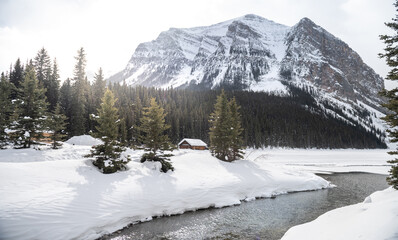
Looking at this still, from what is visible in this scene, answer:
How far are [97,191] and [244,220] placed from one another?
11953 mm

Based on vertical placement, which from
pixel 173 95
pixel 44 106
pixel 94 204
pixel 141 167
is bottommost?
pixel 94 204

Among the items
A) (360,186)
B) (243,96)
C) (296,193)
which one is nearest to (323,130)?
(243,96)

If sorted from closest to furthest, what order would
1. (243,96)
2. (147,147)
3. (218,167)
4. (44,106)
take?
(147,147), (44,106), (218,167), (243,96)

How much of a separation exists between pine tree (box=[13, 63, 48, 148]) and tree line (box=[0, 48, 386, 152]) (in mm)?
98

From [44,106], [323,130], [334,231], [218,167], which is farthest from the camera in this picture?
[323,130]

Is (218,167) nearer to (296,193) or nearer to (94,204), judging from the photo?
(296,193)

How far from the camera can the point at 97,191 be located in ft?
54.6

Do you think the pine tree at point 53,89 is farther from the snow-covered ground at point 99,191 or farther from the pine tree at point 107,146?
the pine tree at point 107,146

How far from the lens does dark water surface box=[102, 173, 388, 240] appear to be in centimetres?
1423

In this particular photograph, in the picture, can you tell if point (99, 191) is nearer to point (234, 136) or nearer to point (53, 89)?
point (234, 136)

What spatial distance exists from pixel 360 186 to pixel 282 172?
1109 centimetres

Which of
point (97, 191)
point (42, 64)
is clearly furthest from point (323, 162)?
point (42, 64)

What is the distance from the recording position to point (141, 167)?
907 inches

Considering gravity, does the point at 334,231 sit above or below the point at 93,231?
above
